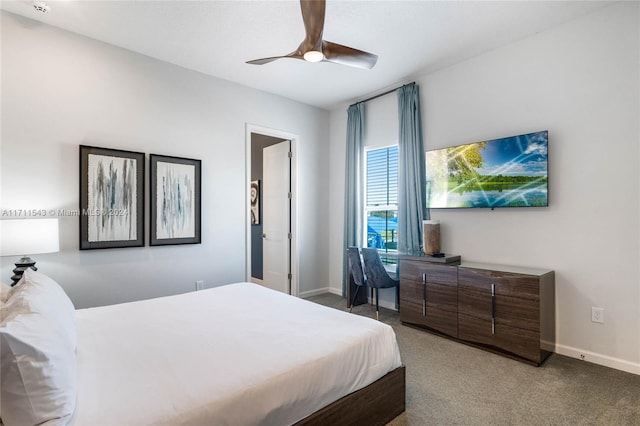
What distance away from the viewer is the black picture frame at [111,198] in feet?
9.77

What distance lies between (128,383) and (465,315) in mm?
2794

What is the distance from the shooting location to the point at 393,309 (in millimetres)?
4254

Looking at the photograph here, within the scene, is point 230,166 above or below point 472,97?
below

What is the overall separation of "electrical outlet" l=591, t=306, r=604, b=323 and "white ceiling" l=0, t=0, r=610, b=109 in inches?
98.2

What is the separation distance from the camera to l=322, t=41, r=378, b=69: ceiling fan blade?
2260mm

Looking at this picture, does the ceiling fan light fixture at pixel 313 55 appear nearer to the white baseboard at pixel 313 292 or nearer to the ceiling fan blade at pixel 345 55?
the ceiling fan blade at pixel 345 55

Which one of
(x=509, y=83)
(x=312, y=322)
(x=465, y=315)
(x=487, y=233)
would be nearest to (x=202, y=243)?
(x=312, y=322)

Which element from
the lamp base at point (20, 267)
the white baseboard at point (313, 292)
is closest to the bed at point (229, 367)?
the lamp base at point (20, 267)

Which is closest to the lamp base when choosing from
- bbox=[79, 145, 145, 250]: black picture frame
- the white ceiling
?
bbox=[79, 145, 145, 250]: black picture frame

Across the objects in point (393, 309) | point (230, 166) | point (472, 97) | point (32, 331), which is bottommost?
point (393, 309)

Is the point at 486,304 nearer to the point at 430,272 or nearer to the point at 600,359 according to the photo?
the point at 430,272

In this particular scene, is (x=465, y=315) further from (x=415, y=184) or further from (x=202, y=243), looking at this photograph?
(x=202, y=243)

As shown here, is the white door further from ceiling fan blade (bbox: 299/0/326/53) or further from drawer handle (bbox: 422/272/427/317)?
ceiling fan blade (bbox: 299/0/326/53)

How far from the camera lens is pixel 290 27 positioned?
2824 millimetres
